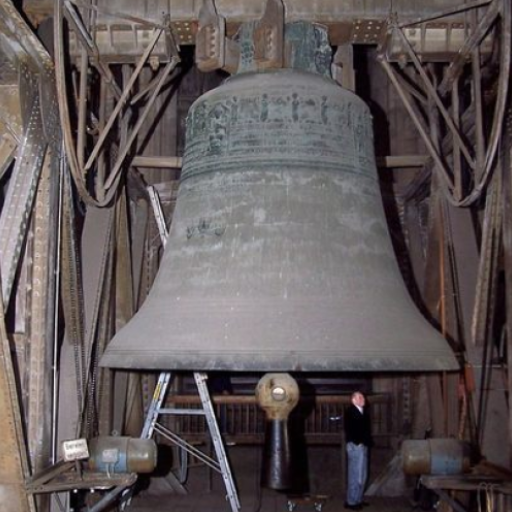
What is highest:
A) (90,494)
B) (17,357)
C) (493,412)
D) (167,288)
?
(167,288)

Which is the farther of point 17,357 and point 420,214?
point 420,214

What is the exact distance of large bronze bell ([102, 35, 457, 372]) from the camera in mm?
2361

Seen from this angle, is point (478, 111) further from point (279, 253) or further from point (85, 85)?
point (85, 85)

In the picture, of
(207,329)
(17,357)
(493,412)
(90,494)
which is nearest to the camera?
(207,329)

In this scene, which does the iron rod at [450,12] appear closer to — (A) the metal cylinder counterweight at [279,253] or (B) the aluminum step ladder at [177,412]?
(A) the metal cylinder counterweight at [279,253]

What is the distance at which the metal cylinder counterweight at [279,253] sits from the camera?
7.75 ft

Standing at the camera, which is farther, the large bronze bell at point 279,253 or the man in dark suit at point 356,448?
the man in dark suit at point 356,448

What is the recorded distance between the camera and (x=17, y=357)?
3.12 meters

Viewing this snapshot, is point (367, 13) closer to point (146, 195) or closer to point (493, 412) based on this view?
point (493, 412)

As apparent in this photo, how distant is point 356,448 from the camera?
6.68 m

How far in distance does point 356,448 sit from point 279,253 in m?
4.59

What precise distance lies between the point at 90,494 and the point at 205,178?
2.64 metres

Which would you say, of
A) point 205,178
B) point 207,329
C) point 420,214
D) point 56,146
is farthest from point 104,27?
point 420,214

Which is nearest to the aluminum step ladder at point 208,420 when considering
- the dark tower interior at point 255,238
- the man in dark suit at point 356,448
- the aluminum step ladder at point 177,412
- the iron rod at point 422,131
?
the aluminum step ladder at point 177,412
